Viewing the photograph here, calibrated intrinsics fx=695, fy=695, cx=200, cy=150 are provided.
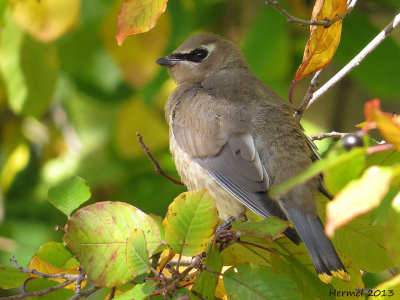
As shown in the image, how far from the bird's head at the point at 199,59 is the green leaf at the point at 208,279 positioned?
192cm

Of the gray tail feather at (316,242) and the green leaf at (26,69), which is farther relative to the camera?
the green leaf at (26,69)

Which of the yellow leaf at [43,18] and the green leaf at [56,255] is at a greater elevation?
the yellow leaf at [43,18]

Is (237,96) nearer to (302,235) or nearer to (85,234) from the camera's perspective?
(302,235)

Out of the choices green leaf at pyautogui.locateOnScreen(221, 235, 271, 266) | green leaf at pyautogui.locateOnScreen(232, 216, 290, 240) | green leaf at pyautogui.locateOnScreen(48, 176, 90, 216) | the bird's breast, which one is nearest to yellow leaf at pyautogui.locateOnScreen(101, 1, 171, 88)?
the bird's breast

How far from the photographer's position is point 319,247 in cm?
263

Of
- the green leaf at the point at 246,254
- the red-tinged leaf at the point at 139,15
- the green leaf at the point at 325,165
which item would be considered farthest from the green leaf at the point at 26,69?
the green leaf at the point at 325,165

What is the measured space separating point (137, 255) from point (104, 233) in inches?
8.1

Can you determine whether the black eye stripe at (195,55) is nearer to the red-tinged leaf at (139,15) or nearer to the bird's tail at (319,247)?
the bird's tail at (319,247)

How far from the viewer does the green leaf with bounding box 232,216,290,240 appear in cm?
216

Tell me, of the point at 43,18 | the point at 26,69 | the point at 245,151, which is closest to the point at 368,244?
the point at 245,151

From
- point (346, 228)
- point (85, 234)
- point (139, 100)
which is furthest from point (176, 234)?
point (139, 100)

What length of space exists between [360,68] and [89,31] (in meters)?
1.83

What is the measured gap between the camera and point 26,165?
584cm

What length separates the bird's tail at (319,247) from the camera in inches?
99.7
